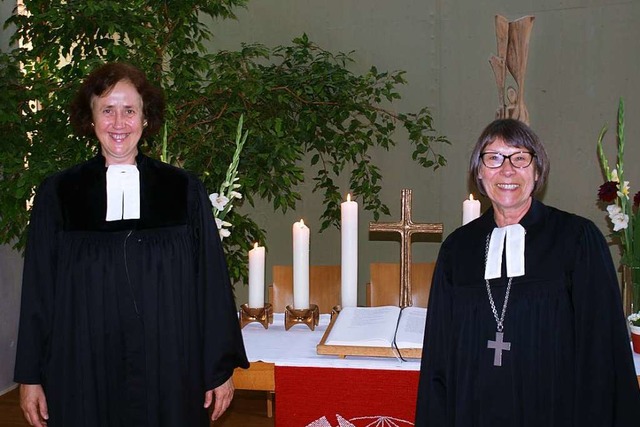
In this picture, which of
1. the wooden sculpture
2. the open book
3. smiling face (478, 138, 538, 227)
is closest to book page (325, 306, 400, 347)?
the open book

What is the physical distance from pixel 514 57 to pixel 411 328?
4.93 ft

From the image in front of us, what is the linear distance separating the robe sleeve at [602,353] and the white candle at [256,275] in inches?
48.8

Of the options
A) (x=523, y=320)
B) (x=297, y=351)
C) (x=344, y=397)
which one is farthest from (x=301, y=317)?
(x=523, y=320)

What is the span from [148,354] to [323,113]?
2272 mm

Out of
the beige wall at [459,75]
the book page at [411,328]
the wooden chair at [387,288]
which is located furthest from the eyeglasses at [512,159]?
the beige wall at [459,75]

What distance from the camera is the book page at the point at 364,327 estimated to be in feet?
6.97

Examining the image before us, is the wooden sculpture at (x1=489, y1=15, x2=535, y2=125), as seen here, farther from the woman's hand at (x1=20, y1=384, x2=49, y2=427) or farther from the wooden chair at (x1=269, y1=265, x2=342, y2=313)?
the woman's hand at (x1=20, y1=384, x2=49, y2=427)

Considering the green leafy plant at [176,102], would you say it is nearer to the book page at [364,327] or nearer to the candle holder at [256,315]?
the candle holder at [256,315]

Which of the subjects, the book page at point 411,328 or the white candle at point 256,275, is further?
the white candle at point 256,275

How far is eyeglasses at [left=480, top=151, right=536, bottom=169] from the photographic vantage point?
1.64 m

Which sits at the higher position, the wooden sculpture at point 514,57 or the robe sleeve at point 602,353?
the wooden sculpture at point 514,57

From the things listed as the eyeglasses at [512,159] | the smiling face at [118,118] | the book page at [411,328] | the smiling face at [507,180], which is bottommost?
the book page at [411,328]

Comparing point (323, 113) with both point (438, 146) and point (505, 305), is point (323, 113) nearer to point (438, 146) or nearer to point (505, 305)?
point (438, 146)

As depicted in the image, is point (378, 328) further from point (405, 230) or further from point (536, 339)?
point (536, 339)
